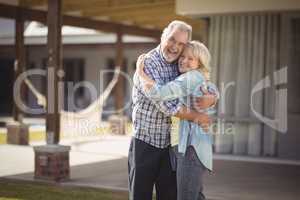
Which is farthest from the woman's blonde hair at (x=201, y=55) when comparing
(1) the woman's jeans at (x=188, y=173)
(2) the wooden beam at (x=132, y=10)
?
(2) the wooden beam at (x=132, y=10)

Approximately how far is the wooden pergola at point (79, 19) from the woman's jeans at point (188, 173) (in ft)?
12.5

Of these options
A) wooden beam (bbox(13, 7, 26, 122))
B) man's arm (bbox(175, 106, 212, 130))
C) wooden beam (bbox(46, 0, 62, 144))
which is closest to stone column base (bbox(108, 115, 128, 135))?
wooden beam (bbox(13, 7, 26, 122))

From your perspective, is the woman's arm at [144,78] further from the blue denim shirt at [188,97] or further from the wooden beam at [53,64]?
the wooden beam at [53,64]

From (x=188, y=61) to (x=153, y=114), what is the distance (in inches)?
15.8

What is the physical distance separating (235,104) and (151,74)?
21.0 feet

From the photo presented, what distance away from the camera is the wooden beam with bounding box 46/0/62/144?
7199 millimetres

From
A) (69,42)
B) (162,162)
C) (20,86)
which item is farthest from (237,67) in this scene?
(69,42)

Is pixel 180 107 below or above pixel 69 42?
below

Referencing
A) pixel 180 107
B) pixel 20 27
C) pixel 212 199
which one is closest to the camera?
pixel 180 107

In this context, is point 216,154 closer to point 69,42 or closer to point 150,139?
point 150,139

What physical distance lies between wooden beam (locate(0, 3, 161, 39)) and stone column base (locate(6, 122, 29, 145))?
2087 mm

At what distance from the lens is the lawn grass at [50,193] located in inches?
243

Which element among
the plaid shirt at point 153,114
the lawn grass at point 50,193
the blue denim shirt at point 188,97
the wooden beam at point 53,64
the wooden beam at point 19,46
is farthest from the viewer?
the wooden beam at point 19,46

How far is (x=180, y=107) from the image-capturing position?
345 centimetres
